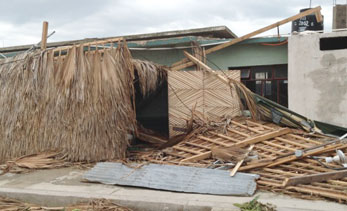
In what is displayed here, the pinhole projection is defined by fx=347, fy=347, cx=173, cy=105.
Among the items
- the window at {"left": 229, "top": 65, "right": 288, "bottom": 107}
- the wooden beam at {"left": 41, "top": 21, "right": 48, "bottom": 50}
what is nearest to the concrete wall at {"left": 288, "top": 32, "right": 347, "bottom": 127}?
the window at {"left": 229, "top": 65, "right": 288, "bottom": 107}

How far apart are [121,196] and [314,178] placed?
9.74ft

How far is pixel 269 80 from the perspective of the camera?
9664mm

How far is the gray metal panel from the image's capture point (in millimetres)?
5348

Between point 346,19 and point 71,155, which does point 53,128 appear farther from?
point 346,19

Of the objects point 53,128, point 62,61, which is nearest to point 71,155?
point 53,128

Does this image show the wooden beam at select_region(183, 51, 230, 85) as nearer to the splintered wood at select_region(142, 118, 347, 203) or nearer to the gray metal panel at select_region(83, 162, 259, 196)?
the splintered wood at select_region(142, 118, 347, 203)

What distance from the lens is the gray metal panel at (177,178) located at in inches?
211

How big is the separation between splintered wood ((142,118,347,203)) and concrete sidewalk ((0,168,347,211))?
1.08 ft

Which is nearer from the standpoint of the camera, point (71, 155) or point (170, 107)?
point (71, 155)

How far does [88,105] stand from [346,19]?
7.77 m

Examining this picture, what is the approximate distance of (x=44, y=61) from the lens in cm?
766

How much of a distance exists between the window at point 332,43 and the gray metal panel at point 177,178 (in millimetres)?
4742

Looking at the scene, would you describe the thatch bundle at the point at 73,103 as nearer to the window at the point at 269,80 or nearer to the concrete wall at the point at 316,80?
the window at the point at 269,80

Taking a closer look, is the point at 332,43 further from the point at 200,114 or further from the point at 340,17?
the point at 200,114
